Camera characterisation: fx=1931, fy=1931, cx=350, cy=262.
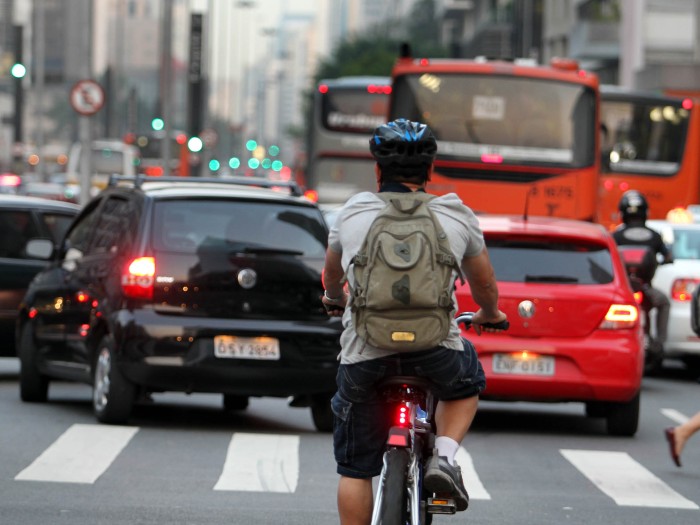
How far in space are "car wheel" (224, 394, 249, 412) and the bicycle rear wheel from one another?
27.5 ft

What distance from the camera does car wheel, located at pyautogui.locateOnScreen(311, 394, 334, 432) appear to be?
13000 mm

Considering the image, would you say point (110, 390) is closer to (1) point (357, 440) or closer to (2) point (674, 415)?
(2) point (674, 415)

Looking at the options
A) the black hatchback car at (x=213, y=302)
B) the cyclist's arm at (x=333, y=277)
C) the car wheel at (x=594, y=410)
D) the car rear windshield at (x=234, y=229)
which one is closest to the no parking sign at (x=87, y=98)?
the car wheel at (x=594, y=410)

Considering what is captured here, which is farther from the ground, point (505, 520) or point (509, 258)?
point (509, 258)

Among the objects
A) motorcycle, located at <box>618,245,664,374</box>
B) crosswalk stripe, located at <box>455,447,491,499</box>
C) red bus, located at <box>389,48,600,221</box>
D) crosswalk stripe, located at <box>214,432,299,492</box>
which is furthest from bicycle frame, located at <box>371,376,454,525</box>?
red bus, located at <box>389,48,600,221</box>

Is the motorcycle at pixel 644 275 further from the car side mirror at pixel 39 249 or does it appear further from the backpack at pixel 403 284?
the backpack at pixel 403 284

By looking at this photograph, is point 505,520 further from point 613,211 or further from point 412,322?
point 613,211

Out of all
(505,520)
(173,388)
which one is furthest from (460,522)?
(173,388)

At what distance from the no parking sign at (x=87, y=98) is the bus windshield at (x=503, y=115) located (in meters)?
5.97

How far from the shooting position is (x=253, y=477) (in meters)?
10.5

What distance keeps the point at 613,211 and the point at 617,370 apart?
20474 millimetres

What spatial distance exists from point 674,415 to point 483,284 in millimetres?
9246

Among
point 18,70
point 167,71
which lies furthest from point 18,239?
point 167,71

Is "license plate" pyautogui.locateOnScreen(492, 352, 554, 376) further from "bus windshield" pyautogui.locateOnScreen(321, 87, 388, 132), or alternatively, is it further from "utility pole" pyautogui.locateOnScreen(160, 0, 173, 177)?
"utility pole" pyautogui.locateOnScreen(160, 0, 173, 177)
